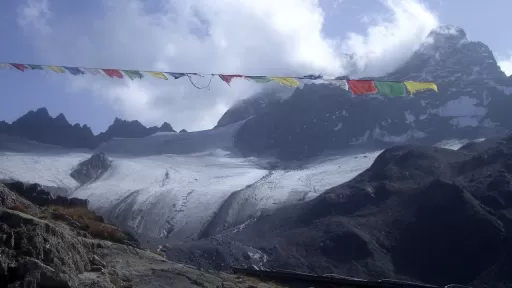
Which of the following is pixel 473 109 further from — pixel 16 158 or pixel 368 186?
pixel 16 158

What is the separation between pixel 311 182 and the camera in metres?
137

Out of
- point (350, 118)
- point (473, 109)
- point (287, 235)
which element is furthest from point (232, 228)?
point (473, 109)

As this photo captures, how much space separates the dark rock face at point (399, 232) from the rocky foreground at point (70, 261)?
61.6m

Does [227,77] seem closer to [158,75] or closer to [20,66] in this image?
[158,75]

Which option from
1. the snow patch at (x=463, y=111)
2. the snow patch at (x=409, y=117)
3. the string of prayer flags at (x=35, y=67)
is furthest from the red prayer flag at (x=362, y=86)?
the snow patch at (x=409, y=117)

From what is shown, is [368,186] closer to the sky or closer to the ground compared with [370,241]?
closer to the sky

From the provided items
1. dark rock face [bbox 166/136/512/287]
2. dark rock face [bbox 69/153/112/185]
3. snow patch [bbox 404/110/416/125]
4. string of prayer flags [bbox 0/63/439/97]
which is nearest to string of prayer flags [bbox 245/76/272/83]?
string of prayer flags [bbox 0/63/439/97]

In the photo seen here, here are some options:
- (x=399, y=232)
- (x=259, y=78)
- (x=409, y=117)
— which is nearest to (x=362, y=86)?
(x=259, y=78)

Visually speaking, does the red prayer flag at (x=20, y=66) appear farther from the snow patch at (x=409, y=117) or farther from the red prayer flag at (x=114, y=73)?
the snow patch at (x=409, y=117)

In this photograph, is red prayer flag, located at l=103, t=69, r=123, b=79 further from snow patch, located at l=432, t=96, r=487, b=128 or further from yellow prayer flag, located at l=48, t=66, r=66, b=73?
snow patch, located at l=432, t=96, r=487, b=128

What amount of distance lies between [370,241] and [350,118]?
4616 inches

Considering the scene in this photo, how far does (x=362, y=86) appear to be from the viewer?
62.7 ft

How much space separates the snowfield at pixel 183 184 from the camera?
390 feet

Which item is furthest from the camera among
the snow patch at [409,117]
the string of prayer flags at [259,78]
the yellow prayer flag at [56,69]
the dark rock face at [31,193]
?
the snow patch at [409,117]
